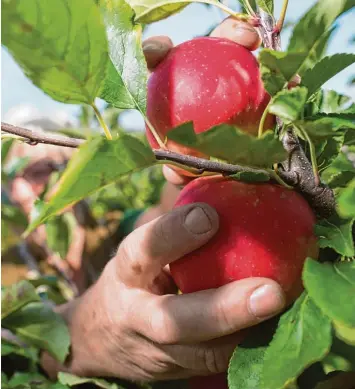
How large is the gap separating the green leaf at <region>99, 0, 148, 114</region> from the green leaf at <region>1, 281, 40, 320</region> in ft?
1.72

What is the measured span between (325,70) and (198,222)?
196mm

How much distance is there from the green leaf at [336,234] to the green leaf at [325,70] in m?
0.14

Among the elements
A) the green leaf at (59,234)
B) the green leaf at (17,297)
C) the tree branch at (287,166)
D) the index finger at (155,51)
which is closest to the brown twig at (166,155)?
the tree branch at (287,166)

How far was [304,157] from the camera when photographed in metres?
0.59

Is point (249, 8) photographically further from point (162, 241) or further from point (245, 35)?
point (162, 241)

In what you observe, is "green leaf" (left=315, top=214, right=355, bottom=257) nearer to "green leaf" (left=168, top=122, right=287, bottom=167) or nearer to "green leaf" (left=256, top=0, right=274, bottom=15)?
"green leaf" (left=168, top=122, right=287, bottom=167)

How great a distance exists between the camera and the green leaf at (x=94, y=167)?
1.35 feet

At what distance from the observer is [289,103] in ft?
1.53

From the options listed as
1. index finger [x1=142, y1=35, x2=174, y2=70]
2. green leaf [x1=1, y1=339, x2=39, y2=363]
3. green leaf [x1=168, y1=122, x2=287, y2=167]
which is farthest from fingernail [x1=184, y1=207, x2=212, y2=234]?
green leaf [x1=1, y1=339, x2=39, y2=363]

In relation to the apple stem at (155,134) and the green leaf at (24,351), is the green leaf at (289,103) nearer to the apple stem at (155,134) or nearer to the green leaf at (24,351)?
the apple stem at (155,134)

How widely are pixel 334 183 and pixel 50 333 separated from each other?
2.13 feet

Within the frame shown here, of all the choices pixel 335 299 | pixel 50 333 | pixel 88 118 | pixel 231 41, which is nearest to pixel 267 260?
pixel 335 299

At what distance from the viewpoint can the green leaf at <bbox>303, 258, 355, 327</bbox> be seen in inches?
17.6

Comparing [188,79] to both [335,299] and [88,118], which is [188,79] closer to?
[335,299]
